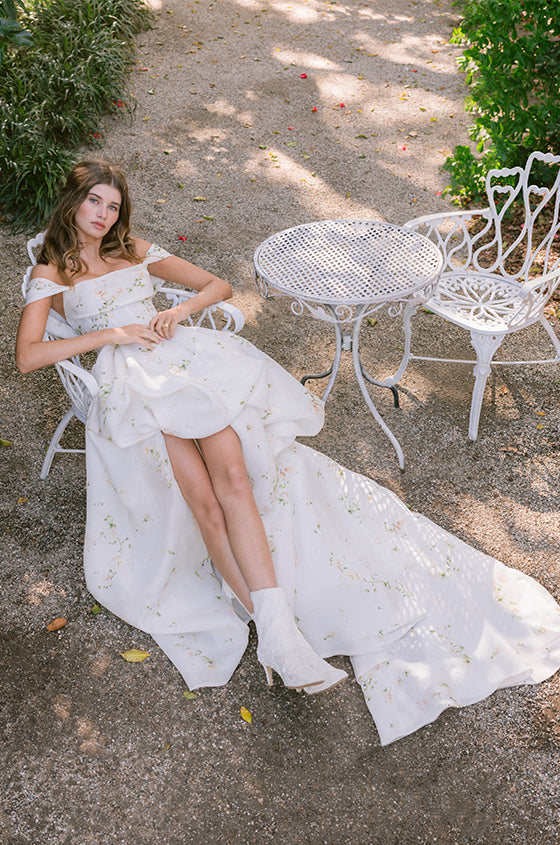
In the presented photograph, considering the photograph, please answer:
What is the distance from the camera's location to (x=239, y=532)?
103 inches

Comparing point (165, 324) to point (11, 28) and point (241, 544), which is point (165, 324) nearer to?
point (241, 544)

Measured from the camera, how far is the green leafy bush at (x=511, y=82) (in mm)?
4762

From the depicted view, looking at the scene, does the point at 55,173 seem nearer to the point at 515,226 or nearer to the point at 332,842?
the point at 515,226

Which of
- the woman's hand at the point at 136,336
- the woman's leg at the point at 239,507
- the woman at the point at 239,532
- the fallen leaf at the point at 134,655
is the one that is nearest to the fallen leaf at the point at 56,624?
the woman at the point at 239,532

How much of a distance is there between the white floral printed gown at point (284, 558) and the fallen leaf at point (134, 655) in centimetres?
8

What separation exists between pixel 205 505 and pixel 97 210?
1.32m

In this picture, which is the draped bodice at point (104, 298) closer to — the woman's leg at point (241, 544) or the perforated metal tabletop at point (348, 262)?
the perforated metal tabletop at point (348, 262)

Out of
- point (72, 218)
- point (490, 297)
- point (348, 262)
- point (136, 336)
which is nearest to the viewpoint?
point (136, 336)

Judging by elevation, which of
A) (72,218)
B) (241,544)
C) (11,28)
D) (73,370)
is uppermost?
(11,28)

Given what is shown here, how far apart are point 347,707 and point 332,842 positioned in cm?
45

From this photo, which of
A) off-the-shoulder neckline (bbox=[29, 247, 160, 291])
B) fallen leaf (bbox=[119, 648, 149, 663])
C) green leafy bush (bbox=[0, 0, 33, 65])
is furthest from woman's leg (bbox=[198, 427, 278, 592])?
green leafy bush (bbox=[0, 0, 33, 65])

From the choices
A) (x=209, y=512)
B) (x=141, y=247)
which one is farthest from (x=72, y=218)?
(x=209, y=512)

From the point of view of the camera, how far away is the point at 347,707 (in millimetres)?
2613

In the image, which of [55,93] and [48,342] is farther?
[55,93]
